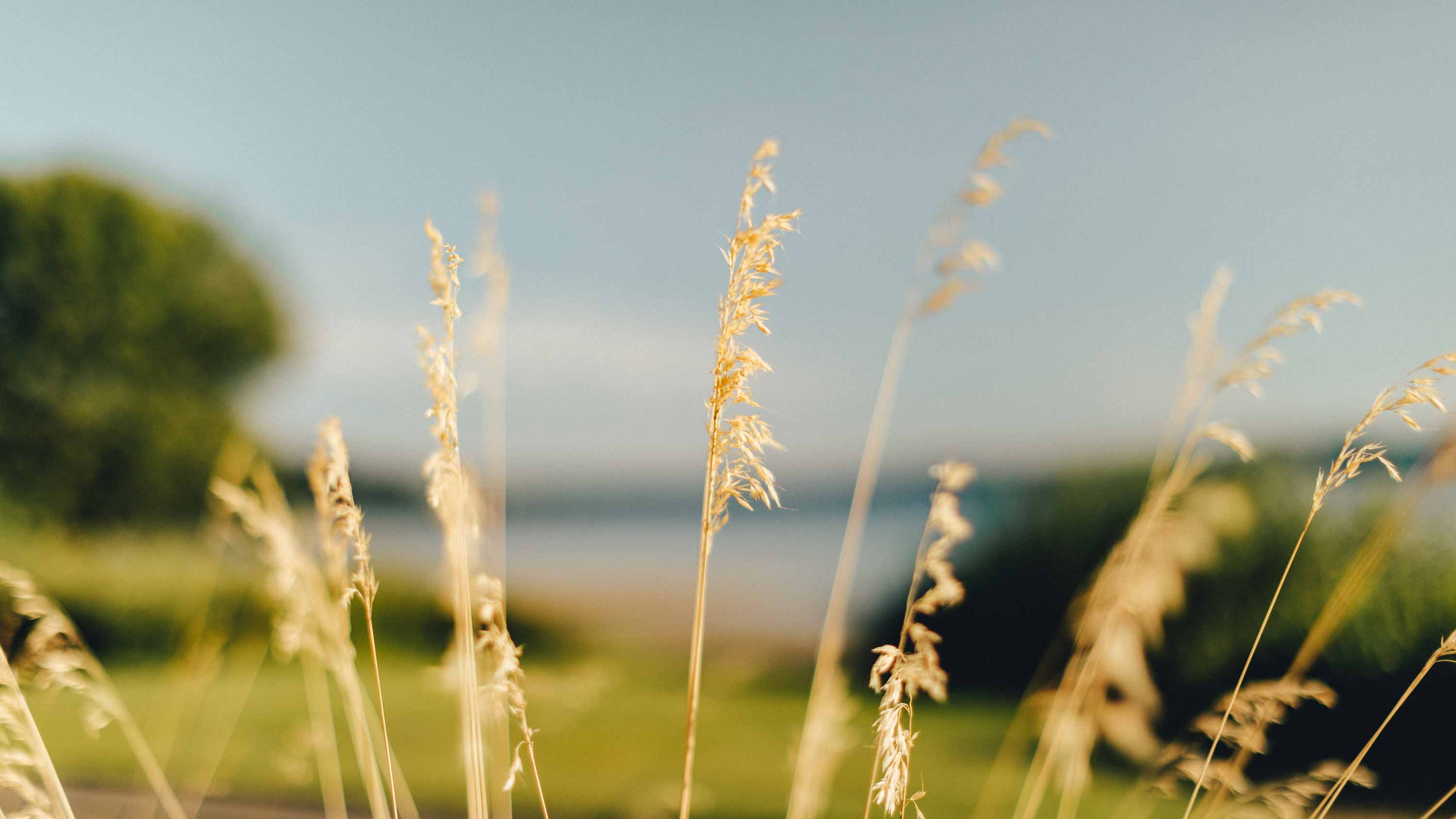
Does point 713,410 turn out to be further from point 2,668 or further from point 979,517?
point 979,517

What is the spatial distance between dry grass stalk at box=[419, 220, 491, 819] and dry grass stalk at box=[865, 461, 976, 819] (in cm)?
49

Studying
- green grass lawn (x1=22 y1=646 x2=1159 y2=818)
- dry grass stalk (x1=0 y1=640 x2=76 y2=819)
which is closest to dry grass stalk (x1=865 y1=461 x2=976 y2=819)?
dry grass stalk (x1=0 y1=640 x2=76 y2=819)

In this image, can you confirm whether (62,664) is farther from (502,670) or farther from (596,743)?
(596,743)

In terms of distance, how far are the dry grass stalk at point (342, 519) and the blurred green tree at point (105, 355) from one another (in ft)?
39.3

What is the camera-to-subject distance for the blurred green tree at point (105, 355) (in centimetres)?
1018

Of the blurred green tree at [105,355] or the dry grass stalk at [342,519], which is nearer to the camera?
the dry grass stalk at [342,519]

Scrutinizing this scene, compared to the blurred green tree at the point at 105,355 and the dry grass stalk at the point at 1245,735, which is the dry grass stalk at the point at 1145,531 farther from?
the blurred green tree at the point at 105,355

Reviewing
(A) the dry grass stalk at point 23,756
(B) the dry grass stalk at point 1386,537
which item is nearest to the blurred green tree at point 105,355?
(A) the dry grass stalk at point 23,756

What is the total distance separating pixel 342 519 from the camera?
1.00 m

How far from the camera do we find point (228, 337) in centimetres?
1198

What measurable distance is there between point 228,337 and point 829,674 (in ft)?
43.5

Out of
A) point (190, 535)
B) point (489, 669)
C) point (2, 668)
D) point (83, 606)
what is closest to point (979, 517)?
point (489, 669)

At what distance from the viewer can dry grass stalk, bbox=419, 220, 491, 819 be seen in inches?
38.8

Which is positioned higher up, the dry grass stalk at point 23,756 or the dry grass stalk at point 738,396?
the dry grass stalk at point 738,396
